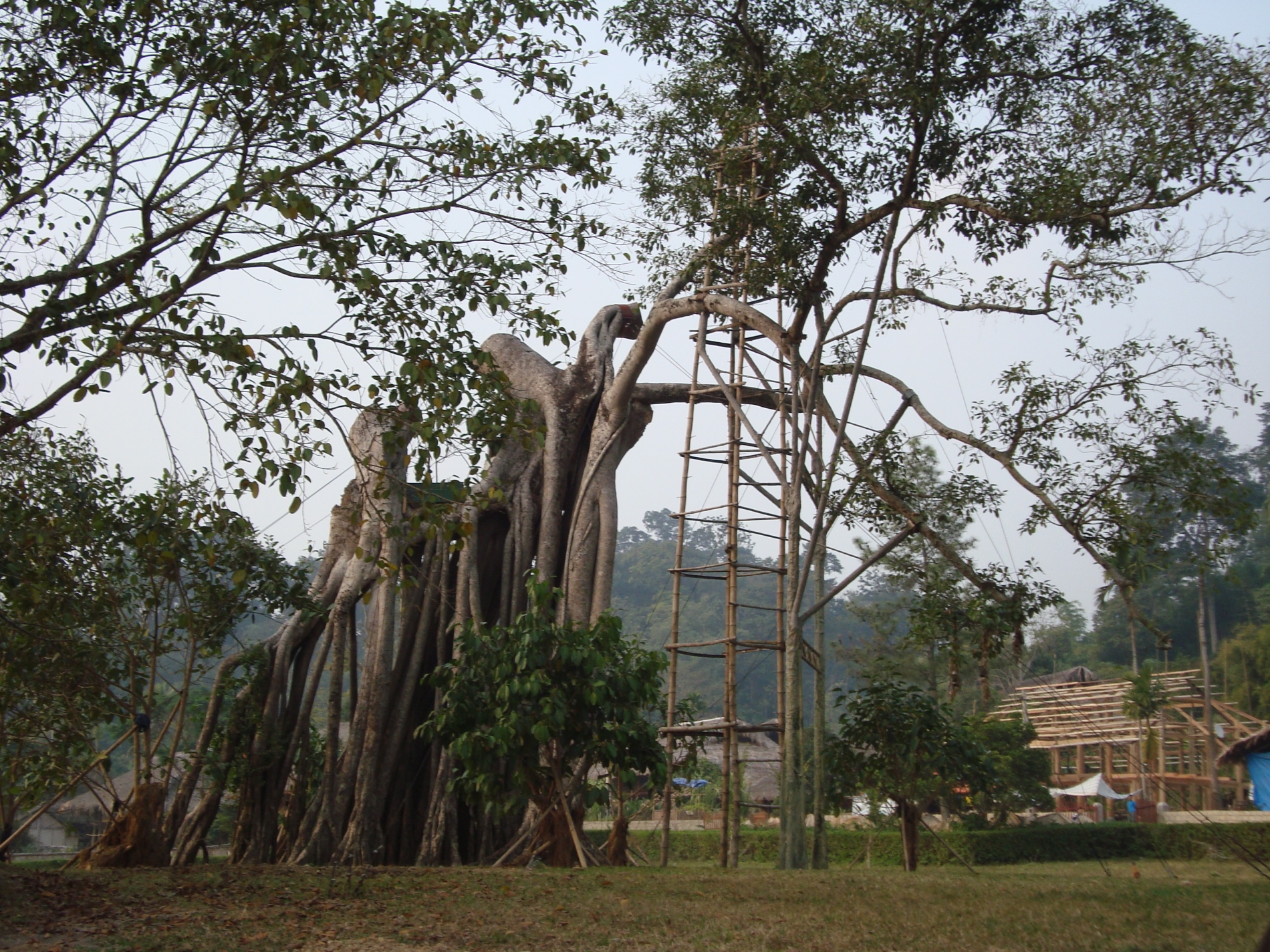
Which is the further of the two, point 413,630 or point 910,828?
point 413,630

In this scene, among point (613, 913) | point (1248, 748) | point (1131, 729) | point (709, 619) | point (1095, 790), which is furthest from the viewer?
point (709, 619)

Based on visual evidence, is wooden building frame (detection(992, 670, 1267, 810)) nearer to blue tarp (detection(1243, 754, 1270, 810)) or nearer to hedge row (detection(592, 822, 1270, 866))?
blue tarp (detection(1243, 754, 1270, 810))

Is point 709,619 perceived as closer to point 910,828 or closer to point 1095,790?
point 1095,790

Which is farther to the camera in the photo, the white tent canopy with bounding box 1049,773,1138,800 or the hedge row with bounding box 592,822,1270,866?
the white tent canopy with bounding box 1049,773,1138,800

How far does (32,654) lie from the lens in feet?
24.7

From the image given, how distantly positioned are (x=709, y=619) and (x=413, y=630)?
3508cm

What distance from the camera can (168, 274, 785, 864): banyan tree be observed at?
29.6ft

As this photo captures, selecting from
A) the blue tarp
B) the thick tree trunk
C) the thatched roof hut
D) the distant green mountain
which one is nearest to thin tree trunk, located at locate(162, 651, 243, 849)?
the thick tree trunk

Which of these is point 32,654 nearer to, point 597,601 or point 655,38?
point 597,601

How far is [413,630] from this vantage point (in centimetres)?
976

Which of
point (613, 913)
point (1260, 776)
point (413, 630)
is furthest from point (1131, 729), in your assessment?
point (613, 913)

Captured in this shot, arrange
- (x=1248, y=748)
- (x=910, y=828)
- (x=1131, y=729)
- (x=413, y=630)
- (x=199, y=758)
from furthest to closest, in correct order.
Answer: (x=1131, y=729) < (x=1248, y=748) < (x=413, y=630) < (x=199, y=758) < (x=910, y=828)

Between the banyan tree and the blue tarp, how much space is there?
49.9ft

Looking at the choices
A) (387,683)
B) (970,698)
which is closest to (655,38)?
(387,683)
